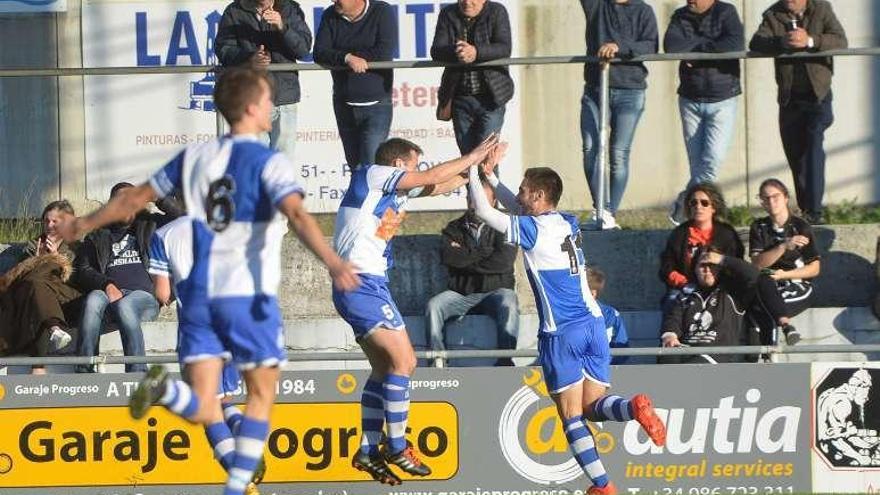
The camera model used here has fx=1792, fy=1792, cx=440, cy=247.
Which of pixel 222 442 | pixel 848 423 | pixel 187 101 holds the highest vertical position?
pixel 187 101

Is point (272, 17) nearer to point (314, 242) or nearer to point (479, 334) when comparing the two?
point (479, 334)

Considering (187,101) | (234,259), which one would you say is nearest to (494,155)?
(234,259)

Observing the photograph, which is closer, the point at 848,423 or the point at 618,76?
the point at 848,423

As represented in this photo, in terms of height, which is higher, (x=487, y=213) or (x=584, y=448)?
(x=487, y=213)

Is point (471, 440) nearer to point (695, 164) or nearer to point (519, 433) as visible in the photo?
point (519, 433)

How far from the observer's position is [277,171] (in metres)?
8.30

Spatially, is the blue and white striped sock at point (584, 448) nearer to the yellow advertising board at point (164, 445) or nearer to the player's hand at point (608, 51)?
the yellow advertising board at point (164, 445)

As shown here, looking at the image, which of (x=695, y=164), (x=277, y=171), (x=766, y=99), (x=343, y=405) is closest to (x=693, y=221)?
(x=695, y=164)

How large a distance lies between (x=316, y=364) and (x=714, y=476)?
10.4 feet

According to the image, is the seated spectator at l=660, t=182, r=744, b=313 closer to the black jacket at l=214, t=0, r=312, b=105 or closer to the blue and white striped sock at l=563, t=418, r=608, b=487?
the blue and white striped sock at l=563, t=418, r=608, b=487

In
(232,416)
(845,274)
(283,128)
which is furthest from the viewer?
(845,274)

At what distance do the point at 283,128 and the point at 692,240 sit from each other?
3257 millimetres

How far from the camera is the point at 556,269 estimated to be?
1084 centimetres

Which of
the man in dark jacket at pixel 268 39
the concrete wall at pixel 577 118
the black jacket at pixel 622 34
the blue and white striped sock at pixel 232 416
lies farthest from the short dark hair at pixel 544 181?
the concrete wall at pixel 577 118
